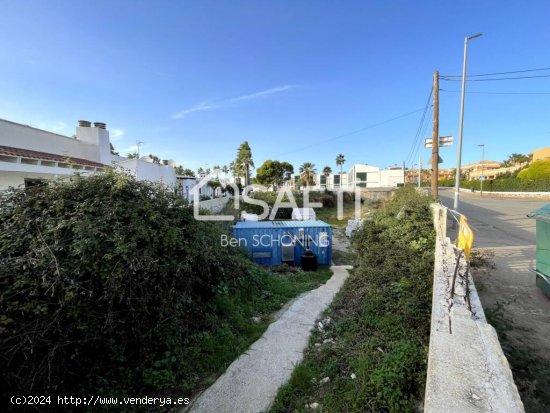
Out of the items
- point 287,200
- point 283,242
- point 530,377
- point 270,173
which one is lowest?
point 530,377

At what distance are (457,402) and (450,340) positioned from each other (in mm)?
659

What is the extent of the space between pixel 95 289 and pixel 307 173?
48.1 metres

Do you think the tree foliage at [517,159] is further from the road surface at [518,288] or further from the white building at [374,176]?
the road surface at [518,288]

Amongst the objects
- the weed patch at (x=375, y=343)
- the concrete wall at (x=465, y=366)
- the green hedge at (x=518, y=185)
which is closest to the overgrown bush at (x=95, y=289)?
the weed patch at (x=375, y=343)

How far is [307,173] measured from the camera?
49875 mm

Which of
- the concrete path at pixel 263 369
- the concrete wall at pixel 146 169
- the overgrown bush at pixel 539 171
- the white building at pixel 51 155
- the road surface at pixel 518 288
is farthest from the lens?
the overgrown bush at pixel 539 171

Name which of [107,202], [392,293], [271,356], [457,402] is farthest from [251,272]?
[457,402]

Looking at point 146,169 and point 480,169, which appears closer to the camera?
point 146,169

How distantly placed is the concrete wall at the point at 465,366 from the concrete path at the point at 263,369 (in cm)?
202

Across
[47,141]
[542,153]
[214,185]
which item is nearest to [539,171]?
[542,153]

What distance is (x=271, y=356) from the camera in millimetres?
3795

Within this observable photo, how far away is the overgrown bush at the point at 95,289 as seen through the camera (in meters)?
2.57

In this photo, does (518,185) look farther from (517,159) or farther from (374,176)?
(517,159)

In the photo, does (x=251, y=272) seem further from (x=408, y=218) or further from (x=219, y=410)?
(x=408, y=218)
